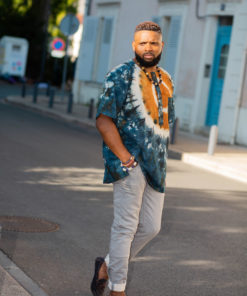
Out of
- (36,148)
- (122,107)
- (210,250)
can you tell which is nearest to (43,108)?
(36,148)

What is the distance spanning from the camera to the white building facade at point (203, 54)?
18969 mm

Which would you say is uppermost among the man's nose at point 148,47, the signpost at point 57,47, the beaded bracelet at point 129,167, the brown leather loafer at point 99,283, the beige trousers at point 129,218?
the signpost at point 57,47

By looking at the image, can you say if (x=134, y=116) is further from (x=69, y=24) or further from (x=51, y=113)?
(x=69, y=24)

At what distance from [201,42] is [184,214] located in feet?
42.7

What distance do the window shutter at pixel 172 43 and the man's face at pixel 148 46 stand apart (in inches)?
688

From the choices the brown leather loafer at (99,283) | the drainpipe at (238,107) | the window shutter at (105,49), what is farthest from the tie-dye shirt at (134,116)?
the window shutter at (105,49)

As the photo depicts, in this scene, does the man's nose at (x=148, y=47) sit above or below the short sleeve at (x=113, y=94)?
above

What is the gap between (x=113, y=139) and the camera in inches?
181

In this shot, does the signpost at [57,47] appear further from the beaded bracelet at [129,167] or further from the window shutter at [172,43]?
the beaded bracelet at [129,167]

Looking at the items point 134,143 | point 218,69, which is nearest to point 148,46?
point 134,143

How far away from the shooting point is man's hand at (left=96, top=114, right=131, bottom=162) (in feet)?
15.1

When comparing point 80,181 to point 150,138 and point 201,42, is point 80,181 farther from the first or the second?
point 201,42

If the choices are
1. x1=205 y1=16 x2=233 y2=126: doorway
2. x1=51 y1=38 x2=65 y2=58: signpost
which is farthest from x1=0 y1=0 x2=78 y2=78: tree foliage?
x1=205 y1=16 x2=233 y2=126: doorway

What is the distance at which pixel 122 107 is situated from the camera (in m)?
4.68
